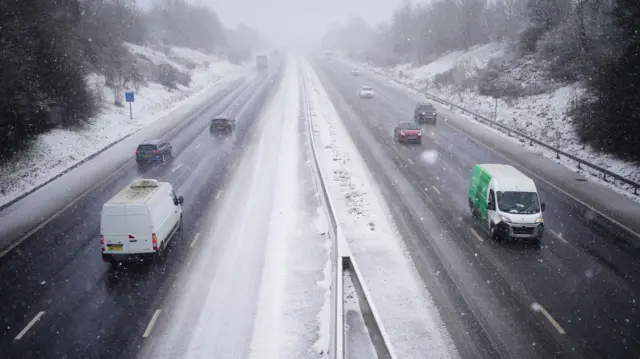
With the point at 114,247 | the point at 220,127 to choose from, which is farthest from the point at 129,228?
the point at 220,127

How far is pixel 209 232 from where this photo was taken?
668 inches

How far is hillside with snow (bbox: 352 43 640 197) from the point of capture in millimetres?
26683

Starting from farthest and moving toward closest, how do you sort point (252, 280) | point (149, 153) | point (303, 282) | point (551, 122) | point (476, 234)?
point (551, 122) → point (149, 153) → point (476, 234) → point (252, 280) → point (303, 282)

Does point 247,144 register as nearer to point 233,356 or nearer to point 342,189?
point 342,189

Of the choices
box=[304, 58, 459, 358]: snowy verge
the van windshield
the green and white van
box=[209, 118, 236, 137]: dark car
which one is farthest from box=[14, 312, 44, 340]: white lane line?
box=[209, 118, 236, 137]: dark car

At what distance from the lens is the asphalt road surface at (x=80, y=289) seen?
10.7 meters

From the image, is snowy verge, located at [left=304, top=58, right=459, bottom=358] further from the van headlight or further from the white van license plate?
the white van license plate

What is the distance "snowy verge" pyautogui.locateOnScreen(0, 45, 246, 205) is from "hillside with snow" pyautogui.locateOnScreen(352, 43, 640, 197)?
29414 millimetres

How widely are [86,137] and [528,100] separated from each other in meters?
35.4

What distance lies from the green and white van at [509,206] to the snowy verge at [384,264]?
3.41 metres

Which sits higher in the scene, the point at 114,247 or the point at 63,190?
the point at 114,247

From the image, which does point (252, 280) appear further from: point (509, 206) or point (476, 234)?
point (509, 206)

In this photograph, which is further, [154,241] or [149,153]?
[149,153]

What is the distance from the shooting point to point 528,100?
3897cm
